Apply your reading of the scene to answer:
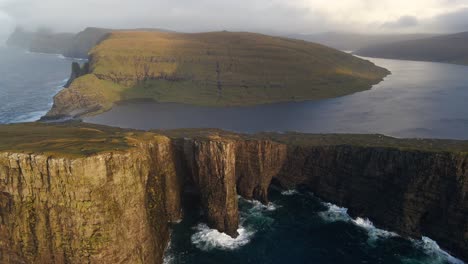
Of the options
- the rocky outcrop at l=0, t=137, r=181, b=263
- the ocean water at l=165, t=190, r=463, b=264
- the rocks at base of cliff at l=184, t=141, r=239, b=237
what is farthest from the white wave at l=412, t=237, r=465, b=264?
the rocky outcrop at l=0, t=137, r=181, b=263

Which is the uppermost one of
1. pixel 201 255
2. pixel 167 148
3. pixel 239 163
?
pixel 167 148

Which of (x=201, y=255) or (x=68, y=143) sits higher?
(x=68, y=143)

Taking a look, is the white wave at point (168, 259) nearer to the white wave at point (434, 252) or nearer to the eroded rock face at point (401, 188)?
the eroded rock face at point (401, 188)

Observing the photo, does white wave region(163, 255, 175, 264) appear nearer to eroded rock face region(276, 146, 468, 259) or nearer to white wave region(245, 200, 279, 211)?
white wave region(245, 200, 279, 211)

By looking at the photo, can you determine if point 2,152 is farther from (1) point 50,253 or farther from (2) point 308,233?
(2) point 308,233

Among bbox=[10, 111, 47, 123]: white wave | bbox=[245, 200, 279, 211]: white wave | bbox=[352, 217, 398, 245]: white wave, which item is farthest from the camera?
bbox=[10, 111, 47, 123]: white wave


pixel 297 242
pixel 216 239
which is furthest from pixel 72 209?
pixel 297 242

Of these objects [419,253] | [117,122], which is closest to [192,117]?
[117,122]
